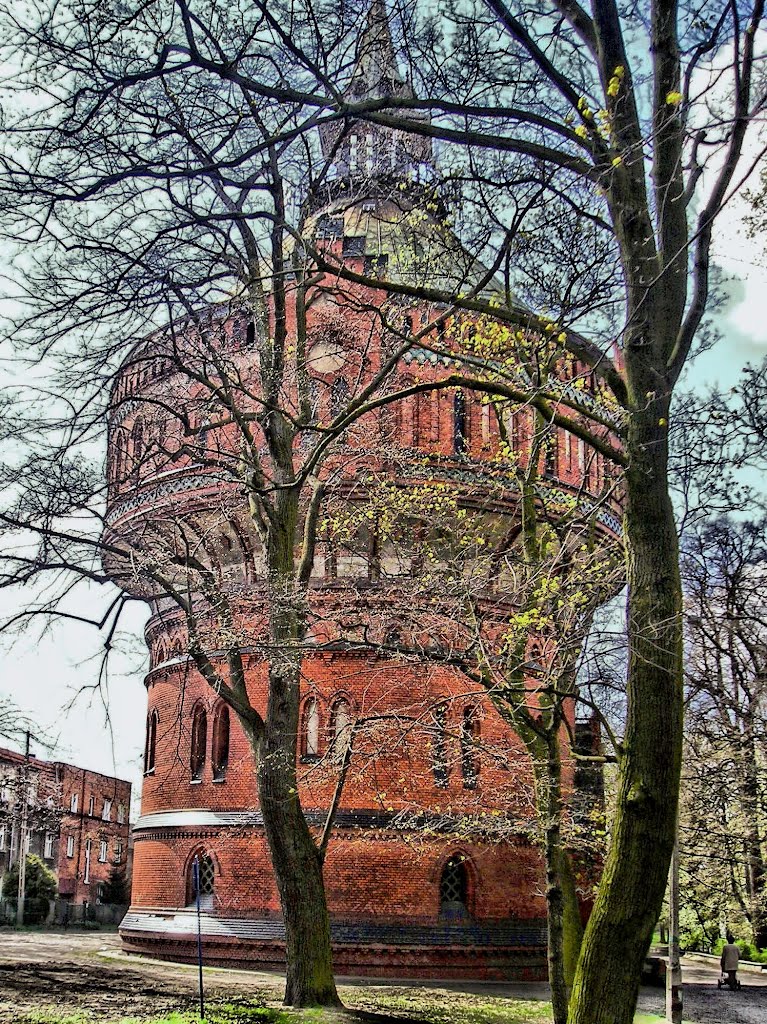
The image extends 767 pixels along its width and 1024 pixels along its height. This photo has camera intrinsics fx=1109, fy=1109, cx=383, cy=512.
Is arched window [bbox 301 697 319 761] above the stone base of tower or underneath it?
above

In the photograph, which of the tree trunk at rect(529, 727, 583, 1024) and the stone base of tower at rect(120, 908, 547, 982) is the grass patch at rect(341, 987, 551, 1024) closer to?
the stone base of tower at rect(120, 908, 547, 982)

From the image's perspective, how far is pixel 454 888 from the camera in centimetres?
1892

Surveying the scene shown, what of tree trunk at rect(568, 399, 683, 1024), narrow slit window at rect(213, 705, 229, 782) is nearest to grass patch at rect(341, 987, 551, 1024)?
narrow slit window at rect(213, 705, 229, 782)

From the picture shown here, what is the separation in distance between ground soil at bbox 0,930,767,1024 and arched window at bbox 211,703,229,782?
3415 millimetres

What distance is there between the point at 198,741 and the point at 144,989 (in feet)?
20.0

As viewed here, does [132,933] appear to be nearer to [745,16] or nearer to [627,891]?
[627,891]

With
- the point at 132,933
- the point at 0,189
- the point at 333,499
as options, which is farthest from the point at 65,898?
the point at 0,189

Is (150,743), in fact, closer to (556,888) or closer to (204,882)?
(204,882)

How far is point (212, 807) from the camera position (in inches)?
782

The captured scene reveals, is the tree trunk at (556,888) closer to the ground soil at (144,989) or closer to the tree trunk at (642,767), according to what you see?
the ground soil at (144,989)

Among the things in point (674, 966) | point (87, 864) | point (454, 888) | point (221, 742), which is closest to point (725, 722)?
point (674, 966)

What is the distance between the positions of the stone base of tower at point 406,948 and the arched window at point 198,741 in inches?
106

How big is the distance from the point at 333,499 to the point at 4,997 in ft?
24.6

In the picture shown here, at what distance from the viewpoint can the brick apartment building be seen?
43.8 meters
